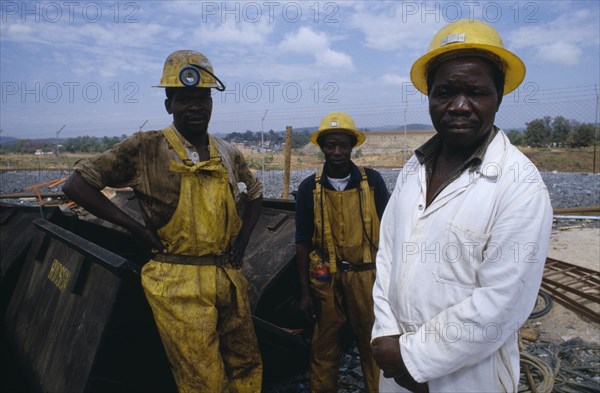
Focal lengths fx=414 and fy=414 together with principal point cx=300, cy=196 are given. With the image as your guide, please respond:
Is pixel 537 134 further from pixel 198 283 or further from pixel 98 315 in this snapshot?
pixel 98 315

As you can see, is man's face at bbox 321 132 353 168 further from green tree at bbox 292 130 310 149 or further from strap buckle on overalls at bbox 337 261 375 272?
green tree at bbox 292 130 310 149

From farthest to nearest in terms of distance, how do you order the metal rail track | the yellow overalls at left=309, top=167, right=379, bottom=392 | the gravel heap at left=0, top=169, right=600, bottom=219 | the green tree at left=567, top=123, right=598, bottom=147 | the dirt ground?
the green tree at left=567, top=123, right=598, bottom=147 < the gravel heap at left=0, top=169, right=600, bottom=219 < the metal rail track < the dirt ground < the yellow overalls at left=309, top=167, right=379, bottom=392

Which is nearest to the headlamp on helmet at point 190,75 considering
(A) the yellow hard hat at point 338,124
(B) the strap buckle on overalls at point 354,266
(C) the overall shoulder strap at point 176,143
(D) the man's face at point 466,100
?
(C) the overall shoulder strap at point 176,143

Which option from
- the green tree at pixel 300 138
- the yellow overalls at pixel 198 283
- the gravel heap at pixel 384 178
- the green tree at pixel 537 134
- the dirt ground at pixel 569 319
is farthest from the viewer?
the green tree at pixel 537 134

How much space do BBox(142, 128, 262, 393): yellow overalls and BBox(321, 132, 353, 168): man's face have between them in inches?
34.3

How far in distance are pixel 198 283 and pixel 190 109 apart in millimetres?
987

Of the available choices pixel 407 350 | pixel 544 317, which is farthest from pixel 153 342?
pixel 544 317

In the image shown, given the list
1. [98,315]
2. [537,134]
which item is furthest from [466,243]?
[537,134]

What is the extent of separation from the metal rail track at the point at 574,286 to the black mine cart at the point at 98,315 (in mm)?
3557

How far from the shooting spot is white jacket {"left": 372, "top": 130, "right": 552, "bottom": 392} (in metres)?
1.30

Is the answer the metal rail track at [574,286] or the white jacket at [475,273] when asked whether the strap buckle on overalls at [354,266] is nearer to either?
the white jacket at [475,273]

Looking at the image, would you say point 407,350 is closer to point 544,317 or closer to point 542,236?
point 542,236

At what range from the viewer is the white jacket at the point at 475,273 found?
1300 millimetres

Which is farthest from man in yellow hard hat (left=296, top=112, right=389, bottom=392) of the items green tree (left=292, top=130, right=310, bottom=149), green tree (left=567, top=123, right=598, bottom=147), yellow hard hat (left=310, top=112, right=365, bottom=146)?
green tree (left=567, top=123, right=598, bottom=147)
